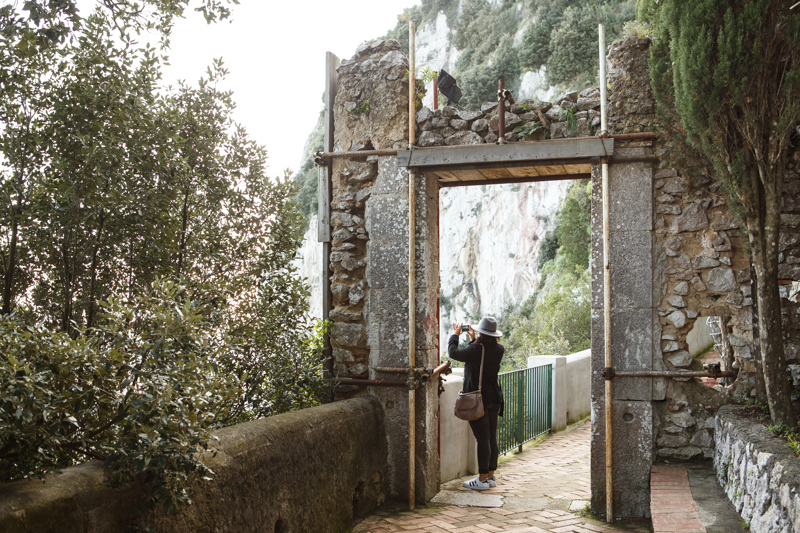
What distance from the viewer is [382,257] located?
234 inches

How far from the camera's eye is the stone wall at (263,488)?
2.39m

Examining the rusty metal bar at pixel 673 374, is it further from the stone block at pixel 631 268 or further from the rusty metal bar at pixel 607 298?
the stone block at pixel 631 268

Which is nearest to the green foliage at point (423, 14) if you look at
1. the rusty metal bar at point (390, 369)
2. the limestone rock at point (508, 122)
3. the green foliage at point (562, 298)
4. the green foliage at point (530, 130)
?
the green foliage at point (562, 298)

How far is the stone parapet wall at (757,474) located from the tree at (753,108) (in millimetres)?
348

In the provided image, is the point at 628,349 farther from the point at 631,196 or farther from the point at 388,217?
the point at 388,217

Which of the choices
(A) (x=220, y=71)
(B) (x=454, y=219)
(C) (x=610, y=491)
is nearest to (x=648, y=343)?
(C) (x=610, y=491)

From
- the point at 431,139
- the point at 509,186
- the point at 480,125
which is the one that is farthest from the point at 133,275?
the point at 509,186

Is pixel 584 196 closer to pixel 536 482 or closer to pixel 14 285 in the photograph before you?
pixel 536 482

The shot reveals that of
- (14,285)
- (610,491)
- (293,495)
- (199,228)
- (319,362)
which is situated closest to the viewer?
(14,285)

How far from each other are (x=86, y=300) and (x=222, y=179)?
139 cm

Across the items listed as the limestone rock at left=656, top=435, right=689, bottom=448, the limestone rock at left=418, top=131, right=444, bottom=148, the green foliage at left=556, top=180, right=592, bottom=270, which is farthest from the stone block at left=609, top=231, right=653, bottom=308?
the green foliage at left=556, top=180, right=592, bottom=270

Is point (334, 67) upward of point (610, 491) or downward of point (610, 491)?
upward

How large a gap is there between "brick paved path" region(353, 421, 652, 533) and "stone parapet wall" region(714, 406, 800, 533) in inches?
42.0

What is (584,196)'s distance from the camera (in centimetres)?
2308
